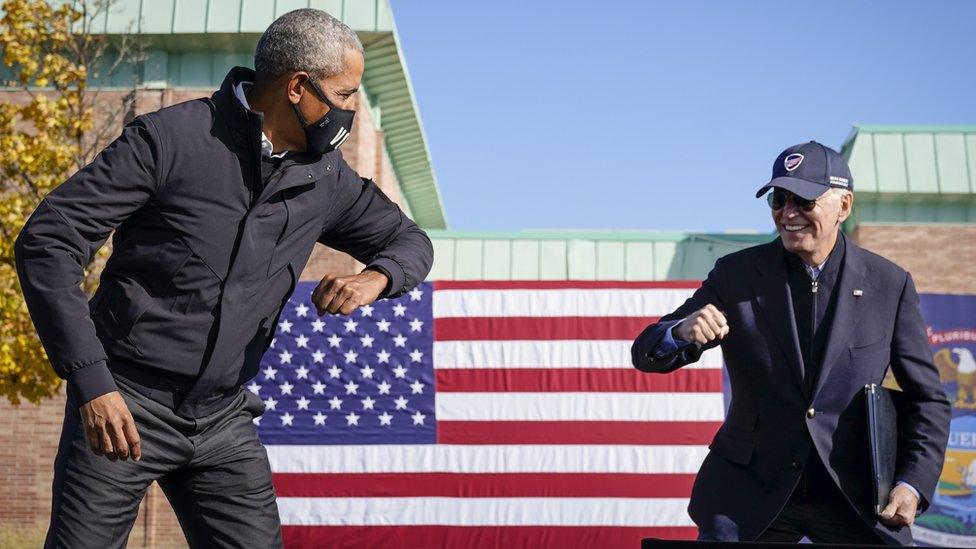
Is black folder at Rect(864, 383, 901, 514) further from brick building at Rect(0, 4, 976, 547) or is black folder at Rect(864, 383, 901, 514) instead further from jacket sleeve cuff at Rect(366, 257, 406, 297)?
brick building at Rect(0, 4, 976, 547)

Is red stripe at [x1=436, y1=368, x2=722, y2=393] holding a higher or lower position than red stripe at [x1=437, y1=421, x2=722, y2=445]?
higher

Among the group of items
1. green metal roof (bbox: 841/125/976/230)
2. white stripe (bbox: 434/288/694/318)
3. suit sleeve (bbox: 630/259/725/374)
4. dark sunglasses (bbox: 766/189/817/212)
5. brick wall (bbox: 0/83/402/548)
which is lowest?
brick wall (bbox: 0/83/402/548)

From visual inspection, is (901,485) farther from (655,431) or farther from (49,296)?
(655,431)

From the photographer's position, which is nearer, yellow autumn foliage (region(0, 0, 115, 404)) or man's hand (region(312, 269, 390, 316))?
man's hand (region(312, 269, 390, 316))

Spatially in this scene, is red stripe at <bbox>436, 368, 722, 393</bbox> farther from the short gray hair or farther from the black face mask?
the short gray hair

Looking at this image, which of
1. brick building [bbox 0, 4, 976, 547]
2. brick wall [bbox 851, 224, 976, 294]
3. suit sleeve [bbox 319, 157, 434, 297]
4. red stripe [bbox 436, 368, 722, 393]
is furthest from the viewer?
brick wall [bbox 851, 224, 976, 294]

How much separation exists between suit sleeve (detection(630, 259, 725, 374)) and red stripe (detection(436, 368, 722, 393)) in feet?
18.4

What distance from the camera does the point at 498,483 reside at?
948 centimetres

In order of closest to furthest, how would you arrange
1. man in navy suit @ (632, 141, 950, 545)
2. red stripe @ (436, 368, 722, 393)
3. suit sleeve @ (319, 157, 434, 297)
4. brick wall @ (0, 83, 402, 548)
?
suit sleeve @ (319, 157, 434, 297), man in navy suit @ (632, 141, 950, 545), red stripe @ (436, 368, 722, 393), brick wall @ (0, 83, 402, 548)

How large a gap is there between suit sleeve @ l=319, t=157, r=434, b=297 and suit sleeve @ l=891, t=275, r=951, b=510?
1640 millimetres

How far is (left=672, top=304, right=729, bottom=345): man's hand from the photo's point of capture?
11.7ft

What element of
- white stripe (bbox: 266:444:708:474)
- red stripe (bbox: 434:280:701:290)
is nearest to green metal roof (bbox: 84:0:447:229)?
red stripe (bbox: 434:280:701:290)

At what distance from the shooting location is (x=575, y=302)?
31.9ft

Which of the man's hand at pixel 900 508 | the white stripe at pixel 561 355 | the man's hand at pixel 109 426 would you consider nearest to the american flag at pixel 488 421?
the white stripe at pixel 561 355
